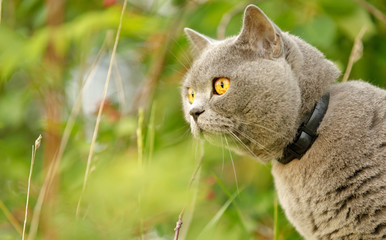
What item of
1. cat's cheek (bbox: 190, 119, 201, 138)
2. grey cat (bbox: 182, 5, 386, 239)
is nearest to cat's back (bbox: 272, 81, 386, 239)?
grey cat (bbox: 182, 5, 386, 239)

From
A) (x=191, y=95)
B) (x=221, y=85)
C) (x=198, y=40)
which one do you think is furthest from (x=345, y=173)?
(x=198, y=40)

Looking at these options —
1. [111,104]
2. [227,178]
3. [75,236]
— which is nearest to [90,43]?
[111,104]

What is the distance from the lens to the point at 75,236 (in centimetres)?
54

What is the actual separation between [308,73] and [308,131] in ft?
0.66

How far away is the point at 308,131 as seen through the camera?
4.75 feet

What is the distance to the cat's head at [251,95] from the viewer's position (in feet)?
4.72

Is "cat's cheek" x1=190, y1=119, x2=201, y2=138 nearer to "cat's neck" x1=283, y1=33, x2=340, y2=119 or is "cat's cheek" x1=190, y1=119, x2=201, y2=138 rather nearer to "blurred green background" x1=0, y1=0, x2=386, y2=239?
"blurred green background" x1=0, y1=0, x2=386, y2=239

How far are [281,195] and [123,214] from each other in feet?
3.11

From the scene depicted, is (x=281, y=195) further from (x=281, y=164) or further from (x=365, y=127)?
(x=365, y=127)

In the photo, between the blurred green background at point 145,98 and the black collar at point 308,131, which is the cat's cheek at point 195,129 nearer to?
the blurred green background at point 145,98

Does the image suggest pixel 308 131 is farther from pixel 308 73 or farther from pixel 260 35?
pixel 260 35

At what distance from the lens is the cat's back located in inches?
52.6

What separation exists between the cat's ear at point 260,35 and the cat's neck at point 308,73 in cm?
5

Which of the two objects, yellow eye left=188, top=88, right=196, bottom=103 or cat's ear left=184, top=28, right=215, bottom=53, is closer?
yellow eye left=188, top=88, right=196, bottom=103
